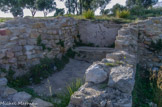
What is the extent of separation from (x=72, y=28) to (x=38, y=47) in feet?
8.08

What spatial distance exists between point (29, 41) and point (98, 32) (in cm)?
367

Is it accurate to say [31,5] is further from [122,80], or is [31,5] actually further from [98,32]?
[122,80]

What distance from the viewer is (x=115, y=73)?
2793mm

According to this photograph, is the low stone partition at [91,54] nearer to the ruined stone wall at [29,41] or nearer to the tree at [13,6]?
the ruined stone wall at [29,41]

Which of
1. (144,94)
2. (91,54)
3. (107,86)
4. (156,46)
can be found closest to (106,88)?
(107,86)

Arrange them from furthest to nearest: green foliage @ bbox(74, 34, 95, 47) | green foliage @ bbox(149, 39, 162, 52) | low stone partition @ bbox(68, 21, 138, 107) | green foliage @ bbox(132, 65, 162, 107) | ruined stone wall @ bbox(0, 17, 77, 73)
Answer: green foliage @ bbox(74, 34, 95, 47), green foliage @ bbox(149, 39, 162, 52), ruined stone wall @ bbox(0, 17, 77, 73), green foliage @ bbox(132, 65, 162, 107), low stone partition @ bbox(68, 21, 138, 107)

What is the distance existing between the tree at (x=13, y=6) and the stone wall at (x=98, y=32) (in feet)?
57.5

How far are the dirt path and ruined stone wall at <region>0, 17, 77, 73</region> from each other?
0.68m

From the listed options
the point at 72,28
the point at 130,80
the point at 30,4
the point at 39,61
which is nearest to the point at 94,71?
the point at 130,80

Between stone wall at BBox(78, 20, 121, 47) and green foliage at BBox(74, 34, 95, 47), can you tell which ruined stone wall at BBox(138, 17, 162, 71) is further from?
green foliage at BBox(74, 34, 95, 47)

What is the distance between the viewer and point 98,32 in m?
8.02

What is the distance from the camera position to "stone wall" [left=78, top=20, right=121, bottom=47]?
25.7ft

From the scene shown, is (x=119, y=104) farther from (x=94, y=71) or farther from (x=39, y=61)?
(x=39, y=61)

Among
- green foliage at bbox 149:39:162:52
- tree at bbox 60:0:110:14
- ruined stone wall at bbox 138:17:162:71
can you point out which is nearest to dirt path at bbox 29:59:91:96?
ruined stone wall at bbox 138:17:162:71
